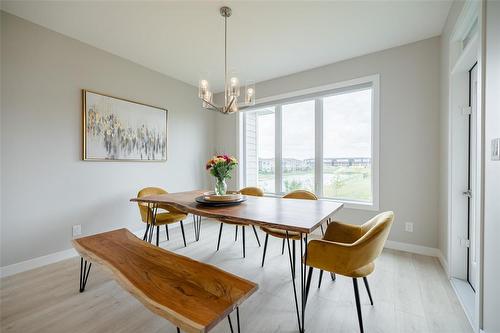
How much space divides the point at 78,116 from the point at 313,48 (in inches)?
120

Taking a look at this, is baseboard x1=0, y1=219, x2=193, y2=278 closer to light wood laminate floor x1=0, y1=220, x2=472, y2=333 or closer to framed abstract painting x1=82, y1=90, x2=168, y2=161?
light wood laminate floor x1=0, y1=220, x2=472, y2=333

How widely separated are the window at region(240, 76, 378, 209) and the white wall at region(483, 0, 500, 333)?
64.1 inches

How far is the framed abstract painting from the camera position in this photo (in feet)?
9.02

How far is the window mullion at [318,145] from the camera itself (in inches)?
135

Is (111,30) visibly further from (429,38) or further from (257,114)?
(429,38)

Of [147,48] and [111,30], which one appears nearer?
[111,30]

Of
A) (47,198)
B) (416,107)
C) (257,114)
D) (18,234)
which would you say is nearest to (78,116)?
(47,198)

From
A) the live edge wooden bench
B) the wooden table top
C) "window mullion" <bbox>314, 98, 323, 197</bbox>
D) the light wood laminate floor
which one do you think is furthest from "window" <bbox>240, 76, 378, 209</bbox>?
the live edge wooden bench

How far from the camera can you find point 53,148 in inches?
96.7

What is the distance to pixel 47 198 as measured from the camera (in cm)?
241

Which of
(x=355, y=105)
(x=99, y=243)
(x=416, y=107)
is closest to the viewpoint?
(x=99, y=243)

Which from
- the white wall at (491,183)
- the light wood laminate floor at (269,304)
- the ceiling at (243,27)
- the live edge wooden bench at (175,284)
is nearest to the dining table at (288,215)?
the light wood laminate floor at (269,304)

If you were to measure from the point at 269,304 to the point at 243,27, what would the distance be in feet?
8.87

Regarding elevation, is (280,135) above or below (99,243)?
above
